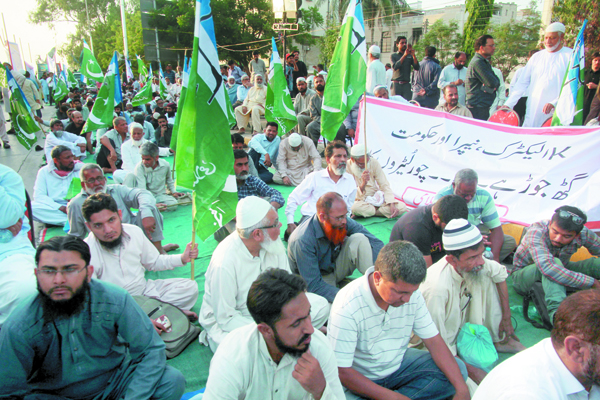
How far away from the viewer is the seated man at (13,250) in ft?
8.41

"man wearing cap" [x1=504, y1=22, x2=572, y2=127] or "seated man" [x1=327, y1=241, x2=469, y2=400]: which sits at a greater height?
"man wearing cap" [x1=504, y1=22, x2=572, y2=127]

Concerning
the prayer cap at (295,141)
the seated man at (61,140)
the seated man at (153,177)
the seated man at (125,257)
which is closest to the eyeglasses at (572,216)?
the seated man at (125,257)

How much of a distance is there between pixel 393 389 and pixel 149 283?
2.08m

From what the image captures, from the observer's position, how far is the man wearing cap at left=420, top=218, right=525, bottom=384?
101 inches

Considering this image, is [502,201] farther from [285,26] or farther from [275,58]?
[285,26]

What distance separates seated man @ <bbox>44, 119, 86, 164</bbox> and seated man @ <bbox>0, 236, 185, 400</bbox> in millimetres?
6793

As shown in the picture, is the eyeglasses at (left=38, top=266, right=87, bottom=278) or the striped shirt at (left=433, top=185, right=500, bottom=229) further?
the striped shirt at (left=433, top=185, right=500, bottom=229)

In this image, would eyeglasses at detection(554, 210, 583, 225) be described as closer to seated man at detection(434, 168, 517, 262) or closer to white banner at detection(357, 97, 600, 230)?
seated man at detection(434, 168, 517, 262)

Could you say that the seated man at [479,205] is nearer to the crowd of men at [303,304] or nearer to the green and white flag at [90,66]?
the crowd of men at [303,304]

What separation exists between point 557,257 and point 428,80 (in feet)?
20.2

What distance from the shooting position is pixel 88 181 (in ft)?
13.2

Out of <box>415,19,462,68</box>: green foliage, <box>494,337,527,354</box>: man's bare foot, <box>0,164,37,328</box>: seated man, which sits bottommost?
<box>494,337,527,354</box>: man's bare foot

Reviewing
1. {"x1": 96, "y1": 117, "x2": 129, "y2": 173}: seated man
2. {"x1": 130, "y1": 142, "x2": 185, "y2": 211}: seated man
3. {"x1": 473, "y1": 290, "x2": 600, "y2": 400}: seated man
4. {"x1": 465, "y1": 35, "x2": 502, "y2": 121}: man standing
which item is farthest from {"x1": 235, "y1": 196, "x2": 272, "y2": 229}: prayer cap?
{"x1": 96, "y1": 117, "x2": 129, "y2": 173}: seated man

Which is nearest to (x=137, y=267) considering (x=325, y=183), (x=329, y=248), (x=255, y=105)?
(x=329, y=248)
